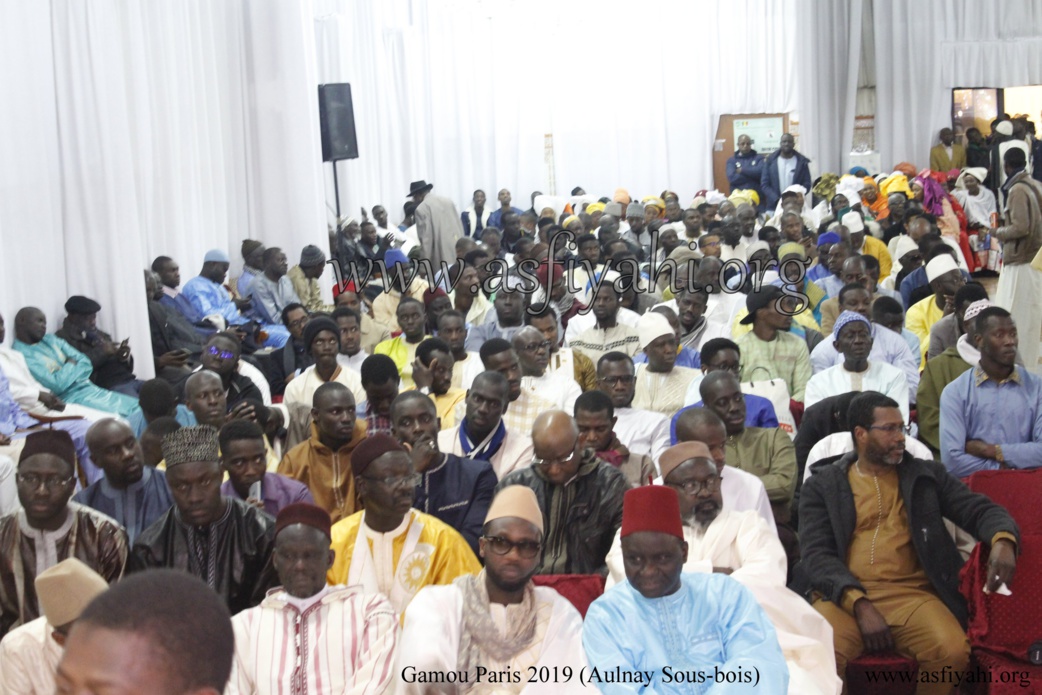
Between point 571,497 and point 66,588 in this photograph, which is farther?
point 571,497

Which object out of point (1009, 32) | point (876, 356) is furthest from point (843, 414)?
point (1009, 32)

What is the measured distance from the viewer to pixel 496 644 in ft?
10.7

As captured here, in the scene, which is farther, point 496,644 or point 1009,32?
point 1009,32

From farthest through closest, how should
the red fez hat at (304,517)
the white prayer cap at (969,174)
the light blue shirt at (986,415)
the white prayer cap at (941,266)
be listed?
the white prayer cap at (969,174) → the white prayer cap at (941,266) → the light blue shirt at (986,415) → the red fez hat at (304,517)

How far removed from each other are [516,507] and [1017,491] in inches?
75.6

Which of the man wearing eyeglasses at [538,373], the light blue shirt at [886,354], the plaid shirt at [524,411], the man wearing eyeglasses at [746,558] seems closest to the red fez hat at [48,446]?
the man wearing eyeglasses at [746,558]

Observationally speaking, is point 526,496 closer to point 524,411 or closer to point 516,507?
point 516,507

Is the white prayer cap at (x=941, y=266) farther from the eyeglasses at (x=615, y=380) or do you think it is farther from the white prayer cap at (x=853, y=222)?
the white prayer cap at (x=853, y=222)

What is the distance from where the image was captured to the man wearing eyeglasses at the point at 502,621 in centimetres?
326

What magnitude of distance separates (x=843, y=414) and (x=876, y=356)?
5.26 ft

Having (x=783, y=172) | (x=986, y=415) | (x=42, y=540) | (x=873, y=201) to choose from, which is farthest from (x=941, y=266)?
(x=783, y=172)

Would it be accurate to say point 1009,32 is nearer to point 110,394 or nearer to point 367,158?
point 367,158

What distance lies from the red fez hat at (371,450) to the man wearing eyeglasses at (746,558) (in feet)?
2.67

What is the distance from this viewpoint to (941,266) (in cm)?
732
